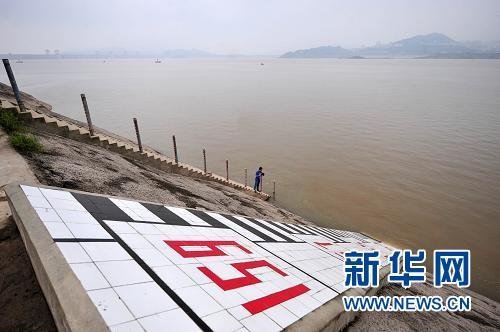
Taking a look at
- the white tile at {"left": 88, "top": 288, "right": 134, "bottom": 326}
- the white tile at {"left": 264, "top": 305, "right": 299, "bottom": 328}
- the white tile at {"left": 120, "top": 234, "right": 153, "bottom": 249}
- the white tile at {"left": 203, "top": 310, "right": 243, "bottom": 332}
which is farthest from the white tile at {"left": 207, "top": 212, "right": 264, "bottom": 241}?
the white tile at {"left": 88, "top": 288, "right": 134, "bottom": 326}

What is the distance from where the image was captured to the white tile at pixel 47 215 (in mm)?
4785

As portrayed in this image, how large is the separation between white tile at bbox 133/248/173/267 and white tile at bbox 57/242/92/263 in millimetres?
845

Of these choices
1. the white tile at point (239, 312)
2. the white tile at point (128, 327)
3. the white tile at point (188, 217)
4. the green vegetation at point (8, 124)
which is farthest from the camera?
the green vegetation at point (8, 124)

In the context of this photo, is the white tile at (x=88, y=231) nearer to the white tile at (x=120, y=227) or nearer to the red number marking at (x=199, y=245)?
the white tile at (x=120, y=227)

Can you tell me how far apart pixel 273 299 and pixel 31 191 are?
202 inches

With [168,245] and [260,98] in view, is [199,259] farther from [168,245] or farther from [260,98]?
[260,98]

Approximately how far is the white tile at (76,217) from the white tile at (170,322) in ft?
8.49

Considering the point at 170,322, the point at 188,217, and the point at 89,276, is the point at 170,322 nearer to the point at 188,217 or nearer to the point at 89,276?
the point at 89,276

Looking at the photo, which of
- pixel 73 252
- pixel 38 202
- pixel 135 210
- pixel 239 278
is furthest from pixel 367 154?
pixel 73 252

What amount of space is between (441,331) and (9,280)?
31.5 feet

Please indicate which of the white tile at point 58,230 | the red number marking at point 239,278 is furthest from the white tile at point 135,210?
the red number marking at point 239,278

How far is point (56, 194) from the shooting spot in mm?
5973

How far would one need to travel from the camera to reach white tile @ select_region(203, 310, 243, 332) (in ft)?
12.5

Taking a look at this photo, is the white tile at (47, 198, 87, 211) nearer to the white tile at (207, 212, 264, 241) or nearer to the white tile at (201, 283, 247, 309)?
the white tile at (201, 283, 247, 309)
